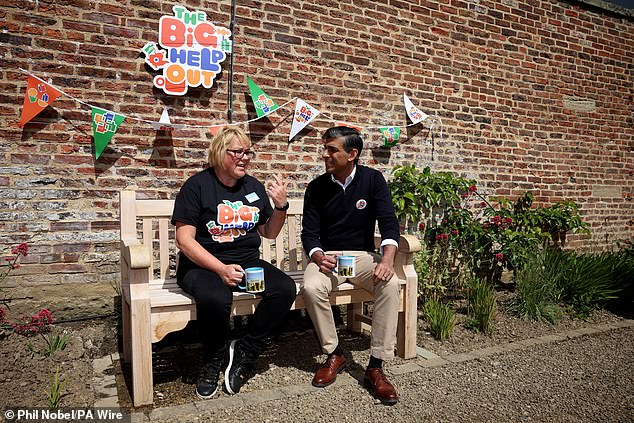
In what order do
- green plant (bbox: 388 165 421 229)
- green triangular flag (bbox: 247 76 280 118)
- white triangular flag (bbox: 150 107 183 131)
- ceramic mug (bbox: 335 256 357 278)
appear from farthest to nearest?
green plant (bbox: 388 165 421 229) < green triangular flag (bbox: 247 76 280 118) < white triangular flag (bbox: 150 107 183 131) < ceramic mug (bbox: 335 256 357 278)

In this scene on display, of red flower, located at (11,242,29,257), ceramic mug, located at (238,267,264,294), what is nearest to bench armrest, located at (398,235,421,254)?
ceramic mug, located at (238,267,264,294)

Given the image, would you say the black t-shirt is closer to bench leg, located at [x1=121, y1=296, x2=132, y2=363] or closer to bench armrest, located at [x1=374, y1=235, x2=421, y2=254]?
A: bench leg, located at [x1=121, y1=296, x2=132, y2=363]

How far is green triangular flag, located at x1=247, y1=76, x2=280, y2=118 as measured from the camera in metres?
4.18

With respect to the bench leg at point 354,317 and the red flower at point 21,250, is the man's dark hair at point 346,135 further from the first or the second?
the red flower at point 21,250

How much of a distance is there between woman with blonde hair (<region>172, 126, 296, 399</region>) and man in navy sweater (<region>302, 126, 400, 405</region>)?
0.78ft

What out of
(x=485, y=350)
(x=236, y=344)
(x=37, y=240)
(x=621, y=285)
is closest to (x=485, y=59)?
(x=621, y=285)

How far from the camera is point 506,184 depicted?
588 centimetres

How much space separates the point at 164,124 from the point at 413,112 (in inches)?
101

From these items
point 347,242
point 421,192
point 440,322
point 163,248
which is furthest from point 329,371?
point 421,192

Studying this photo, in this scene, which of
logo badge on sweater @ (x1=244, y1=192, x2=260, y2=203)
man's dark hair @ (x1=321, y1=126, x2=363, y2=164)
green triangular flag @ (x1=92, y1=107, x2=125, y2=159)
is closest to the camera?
logo badge on sweater @ (x1=244, y1=192, x2=260, y2=203)

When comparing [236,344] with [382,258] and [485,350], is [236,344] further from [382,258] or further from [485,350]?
[485,350]

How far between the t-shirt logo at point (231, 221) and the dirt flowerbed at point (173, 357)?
896 millimetres

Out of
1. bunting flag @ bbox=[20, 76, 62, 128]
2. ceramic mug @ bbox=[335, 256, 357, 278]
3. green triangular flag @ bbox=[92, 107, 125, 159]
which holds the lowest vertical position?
ceramic mug @ bbox=[335, 256, 357, 278]

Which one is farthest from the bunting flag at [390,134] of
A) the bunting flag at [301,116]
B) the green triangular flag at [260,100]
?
the green triangular flag at [260,100]
